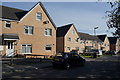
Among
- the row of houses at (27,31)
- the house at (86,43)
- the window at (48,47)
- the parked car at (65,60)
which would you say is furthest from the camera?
the house at (86,43)

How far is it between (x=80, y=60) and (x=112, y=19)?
5.99m

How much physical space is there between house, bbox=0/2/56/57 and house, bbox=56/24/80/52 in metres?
11.2

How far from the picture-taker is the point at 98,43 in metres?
55.8

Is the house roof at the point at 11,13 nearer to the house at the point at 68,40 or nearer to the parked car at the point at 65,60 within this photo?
the parked car at the point at 65,60

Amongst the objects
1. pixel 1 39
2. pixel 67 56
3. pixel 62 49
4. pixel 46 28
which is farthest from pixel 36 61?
pixel 62 49

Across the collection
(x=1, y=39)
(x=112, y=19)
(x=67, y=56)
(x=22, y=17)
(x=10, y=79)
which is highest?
(x=22, y=17)

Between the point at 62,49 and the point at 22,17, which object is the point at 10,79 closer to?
the point at 22,17

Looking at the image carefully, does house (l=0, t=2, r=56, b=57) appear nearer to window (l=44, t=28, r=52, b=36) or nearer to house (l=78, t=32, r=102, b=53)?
window (l=44, t=28, r=52, b=36)

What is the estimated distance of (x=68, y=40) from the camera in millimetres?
38906

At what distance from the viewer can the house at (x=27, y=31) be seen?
20438 millimetres

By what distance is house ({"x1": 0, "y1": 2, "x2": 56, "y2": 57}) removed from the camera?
20438mm

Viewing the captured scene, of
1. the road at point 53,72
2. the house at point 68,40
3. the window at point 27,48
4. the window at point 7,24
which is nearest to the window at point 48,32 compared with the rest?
the window at point 27,48

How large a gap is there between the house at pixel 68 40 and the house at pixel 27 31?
11.2 metres

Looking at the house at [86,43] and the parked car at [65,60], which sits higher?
the house at [86,43]
